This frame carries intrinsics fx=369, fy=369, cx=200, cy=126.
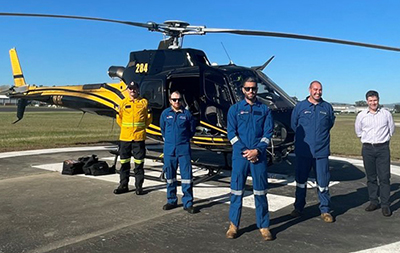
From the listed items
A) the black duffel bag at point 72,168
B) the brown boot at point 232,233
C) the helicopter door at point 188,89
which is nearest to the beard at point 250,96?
the brown boot at point 232,233

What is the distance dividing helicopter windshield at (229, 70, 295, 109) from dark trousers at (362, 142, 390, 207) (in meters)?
2.04

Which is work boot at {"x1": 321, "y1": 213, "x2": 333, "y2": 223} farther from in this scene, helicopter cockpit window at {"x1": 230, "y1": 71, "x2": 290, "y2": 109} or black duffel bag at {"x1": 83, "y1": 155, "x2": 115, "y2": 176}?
black duffel bag at {"x1": 83, "y1": 155, "x2": 115, "y2": 176}

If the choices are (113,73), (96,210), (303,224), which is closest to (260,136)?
(303,224)

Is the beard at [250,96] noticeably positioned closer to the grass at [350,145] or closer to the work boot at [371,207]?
the work boot at [371,207]

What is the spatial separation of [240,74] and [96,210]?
3731mm

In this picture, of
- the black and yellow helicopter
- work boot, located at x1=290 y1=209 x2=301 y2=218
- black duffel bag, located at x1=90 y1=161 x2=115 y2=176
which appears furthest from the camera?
black duffel bag, located at x1=90 y1=161 x2=115 y2=176

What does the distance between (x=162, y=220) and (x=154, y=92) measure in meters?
3.40

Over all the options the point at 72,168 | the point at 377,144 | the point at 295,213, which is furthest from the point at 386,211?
the point at 72,168

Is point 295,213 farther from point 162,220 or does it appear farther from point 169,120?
point 169,120

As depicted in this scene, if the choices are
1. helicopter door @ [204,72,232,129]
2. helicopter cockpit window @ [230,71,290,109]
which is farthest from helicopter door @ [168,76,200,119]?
helicopter cockpit window @ [230,71,290,109]

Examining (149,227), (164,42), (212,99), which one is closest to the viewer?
(149,227)

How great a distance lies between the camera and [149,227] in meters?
4.69

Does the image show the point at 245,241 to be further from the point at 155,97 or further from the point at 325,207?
the point at 155,97

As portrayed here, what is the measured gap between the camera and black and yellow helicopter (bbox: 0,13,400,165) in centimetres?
686
